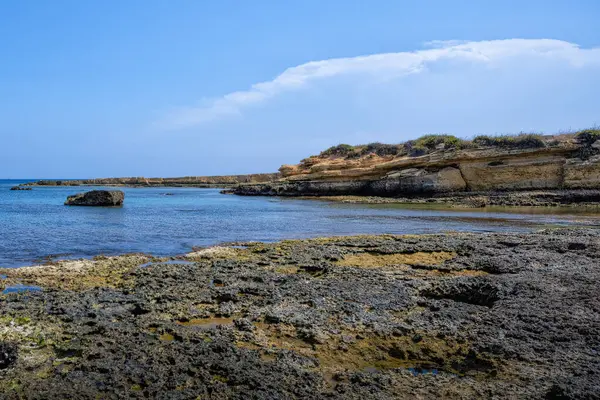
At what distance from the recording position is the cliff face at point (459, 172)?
3372 cm

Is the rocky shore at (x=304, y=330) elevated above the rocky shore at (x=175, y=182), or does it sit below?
below

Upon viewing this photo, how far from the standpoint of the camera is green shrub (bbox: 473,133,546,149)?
1432 inches

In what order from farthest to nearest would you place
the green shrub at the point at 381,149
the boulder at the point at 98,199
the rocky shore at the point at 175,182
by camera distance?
1. the rocky shore at the point at 175,182
2. the green shrub at the point at 381,149
3. the boulder at the point at 98,199

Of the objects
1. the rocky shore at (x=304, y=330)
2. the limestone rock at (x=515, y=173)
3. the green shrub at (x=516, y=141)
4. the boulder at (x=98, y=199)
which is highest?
the green shrub at (x=516, y=141)

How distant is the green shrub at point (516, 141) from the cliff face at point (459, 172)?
3.33ft

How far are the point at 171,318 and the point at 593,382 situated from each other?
5219 millimetres

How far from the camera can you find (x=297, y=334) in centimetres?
590

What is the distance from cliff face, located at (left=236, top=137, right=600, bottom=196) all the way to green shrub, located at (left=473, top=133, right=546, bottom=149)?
1.01m

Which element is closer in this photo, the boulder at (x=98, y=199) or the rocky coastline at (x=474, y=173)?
the boulder at (x=98, y=199)

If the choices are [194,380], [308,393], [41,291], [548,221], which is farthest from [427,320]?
[548,221]

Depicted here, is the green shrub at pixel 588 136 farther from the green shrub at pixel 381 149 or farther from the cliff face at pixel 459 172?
the green shrub at pixel 381 149

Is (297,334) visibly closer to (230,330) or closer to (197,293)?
(230,330)

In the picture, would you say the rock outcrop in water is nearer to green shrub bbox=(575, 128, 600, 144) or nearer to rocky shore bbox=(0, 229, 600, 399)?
green shrub bbox=(575, 128, 600, 144)

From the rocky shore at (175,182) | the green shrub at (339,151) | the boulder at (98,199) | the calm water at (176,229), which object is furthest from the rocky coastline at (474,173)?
the rocky shore at (175,182)
